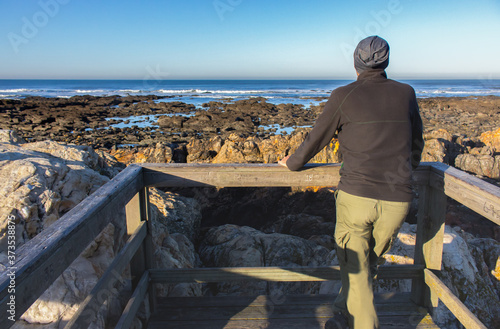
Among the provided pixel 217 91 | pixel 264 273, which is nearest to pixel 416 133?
pixel 264 273

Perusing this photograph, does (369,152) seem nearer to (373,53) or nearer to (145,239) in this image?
(373,53)

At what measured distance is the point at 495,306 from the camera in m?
3.28

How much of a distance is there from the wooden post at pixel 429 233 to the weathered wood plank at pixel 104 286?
6.53 feet

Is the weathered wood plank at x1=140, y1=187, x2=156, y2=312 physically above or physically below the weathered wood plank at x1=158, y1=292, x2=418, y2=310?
above

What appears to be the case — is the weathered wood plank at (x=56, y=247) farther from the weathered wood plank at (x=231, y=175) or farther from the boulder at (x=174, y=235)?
the boulder at (x=174, y=235)

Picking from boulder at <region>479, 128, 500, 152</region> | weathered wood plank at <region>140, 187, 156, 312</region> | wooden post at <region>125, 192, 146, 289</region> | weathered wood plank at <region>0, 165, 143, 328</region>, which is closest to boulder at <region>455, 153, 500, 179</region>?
boulder at <region>479, 128, 500, 152</region>

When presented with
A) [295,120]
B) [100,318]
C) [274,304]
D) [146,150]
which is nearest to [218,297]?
[274,304]

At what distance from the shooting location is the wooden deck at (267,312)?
2447mm

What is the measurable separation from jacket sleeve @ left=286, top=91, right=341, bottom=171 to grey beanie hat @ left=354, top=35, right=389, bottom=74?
0.77ft

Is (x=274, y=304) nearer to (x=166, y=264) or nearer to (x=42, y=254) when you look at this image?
(x=166, y=264)

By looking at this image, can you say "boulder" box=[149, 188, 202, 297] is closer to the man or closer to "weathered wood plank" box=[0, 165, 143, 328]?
"weathered wood plank" box=[0, 165, 143, 328]

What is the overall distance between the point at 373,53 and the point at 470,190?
0.94 meters

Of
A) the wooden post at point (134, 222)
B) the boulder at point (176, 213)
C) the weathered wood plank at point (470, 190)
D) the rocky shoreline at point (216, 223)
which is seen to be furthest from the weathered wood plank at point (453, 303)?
the boulder at point (176, 213)

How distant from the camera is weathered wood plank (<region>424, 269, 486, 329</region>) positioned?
192cm
